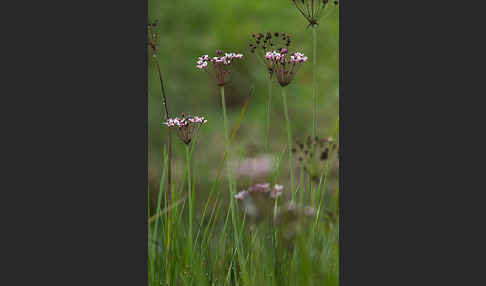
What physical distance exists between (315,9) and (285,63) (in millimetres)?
508

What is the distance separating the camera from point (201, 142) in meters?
4.27

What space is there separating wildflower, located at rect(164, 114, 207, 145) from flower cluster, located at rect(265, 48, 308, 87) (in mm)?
643

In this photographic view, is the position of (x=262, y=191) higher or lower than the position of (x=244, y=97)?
lower

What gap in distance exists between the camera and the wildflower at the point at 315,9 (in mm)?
4248

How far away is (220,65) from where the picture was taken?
4148 millimetres

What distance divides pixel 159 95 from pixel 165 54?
1.73 feet

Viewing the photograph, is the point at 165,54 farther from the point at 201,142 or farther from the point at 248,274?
the point at 248,274

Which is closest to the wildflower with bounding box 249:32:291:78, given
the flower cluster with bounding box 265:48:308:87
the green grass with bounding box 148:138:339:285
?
the flower cluster with bounding box 265:48:308:87

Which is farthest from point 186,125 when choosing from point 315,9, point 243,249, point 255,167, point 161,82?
point 315,9

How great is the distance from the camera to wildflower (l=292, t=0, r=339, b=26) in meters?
4.25

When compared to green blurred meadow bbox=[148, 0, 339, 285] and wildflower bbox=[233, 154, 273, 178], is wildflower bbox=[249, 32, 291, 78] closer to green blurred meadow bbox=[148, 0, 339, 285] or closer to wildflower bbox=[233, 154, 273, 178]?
green blurred meadow bbox=[148, 0, 339, 285]

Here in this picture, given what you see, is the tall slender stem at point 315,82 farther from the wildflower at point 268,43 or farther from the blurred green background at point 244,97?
→ the wildflower at point 268,43

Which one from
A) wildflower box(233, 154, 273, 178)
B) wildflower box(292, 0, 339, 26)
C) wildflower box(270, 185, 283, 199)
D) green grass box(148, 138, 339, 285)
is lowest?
green grass box(148, 138, 339, 285)

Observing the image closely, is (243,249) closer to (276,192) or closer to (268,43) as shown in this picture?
(276,192)
